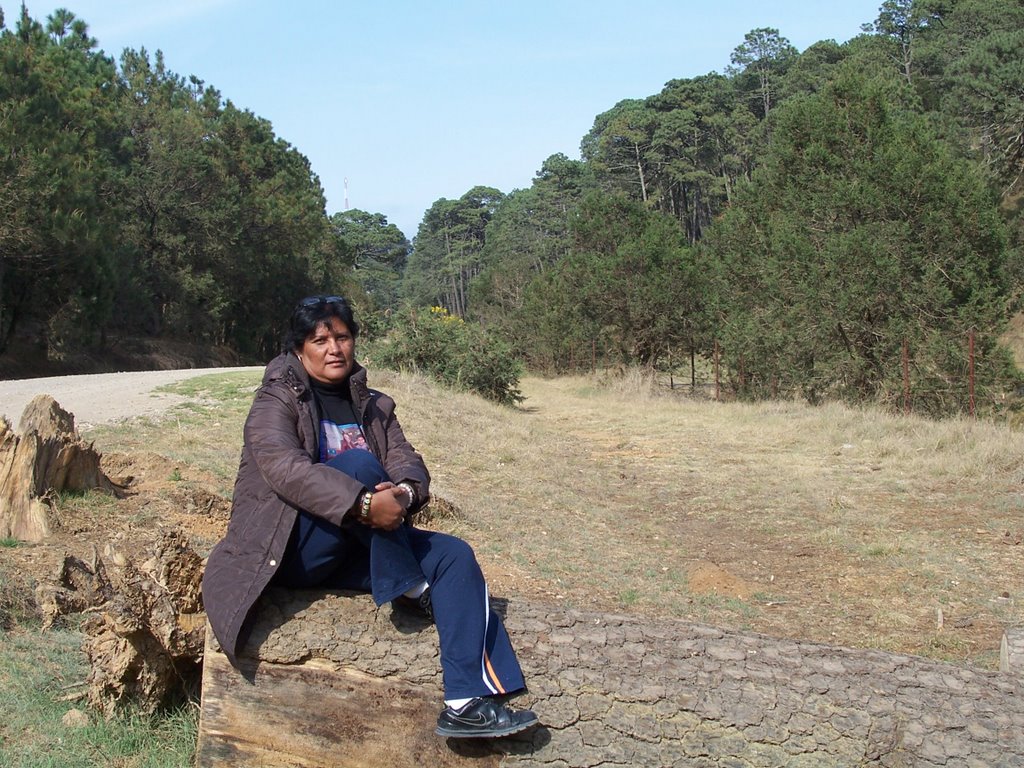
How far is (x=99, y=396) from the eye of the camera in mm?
12375

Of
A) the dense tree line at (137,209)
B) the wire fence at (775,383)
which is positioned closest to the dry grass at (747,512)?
the wire fence at (775,383)

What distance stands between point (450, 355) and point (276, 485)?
56.3 feet

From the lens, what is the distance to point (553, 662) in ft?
10.1

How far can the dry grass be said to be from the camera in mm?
6434

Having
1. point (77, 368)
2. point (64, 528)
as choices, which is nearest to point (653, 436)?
point (64, 528)

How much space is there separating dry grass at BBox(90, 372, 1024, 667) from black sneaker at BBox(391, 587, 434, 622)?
3.25 meters

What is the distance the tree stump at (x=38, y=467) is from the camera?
5.65 metres

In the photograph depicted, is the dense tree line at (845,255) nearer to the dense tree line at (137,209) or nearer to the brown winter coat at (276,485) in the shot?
the dense tree line at (137,209)

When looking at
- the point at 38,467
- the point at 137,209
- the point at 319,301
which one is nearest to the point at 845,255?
the point at 38,467

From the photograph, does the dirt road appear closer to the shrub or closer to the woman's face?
the shrub

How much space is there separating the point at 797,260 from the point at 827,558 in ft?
34.9

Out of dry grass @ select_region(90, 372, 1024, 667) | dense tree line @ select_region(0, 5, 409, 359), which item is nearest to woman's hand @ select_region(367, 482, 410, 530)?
dry grass @ select_region(90, 372, 1024, 667)

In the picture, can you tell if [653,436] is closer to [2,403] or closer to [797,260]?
[797,260]

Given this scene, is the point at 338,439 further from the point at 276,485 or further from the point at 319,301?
the point at 319,301
